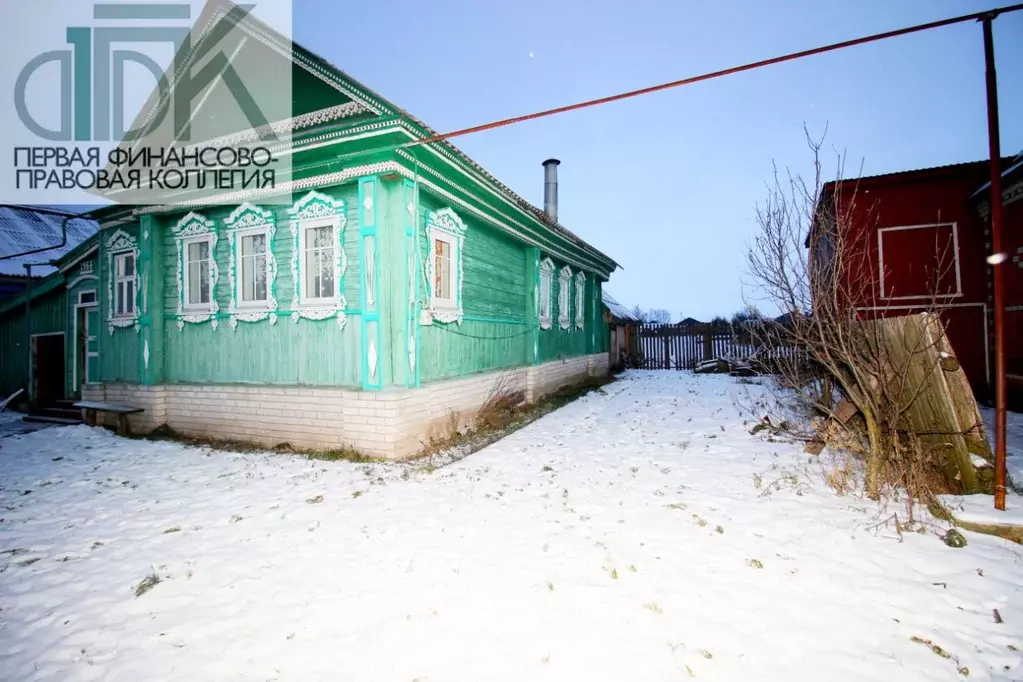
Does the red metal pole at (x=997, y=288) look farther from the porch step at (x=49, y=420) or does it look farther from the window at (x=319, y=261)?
the porch step at (x=49, y=420)

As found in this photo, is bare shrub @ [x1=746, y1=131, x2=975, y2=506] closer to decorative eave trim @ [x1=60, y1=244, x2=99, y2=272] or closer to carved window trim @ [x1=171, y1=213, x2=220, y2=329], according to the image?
carved window trim @ [x1=171, y1=213, x2=220, y2=329]

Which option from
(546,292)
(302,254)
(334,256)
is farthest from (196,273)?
(546,292)

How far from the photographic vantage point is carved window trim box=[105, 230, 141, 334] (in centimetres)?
800

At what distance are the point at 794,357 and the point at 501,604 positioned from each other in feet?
14.5

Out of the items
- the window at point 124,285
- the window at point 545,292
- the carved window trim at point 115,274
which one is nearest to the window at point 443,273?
the window at point 545,292

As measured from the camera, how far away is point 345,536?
3684mm

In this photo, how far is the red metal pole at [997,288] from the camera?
3652mm

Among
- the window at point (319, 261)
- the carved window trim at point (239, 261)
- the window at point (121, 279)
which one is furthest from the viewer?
the window at point (121, 279)

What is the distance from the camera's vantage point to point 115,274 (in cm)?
838

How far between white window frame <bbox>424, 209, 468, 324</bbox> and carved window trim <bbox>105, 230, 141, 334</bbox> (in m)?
5.57

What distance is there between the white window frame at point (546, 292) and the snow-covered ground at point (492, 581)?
6252 millimetres

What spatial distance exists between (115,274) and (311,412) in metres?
5.59

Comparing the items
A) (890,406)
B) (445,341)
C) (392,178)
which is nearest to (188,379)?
(445,341)

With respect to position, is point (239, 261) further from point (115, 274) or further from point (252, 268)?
point (115, 274)
